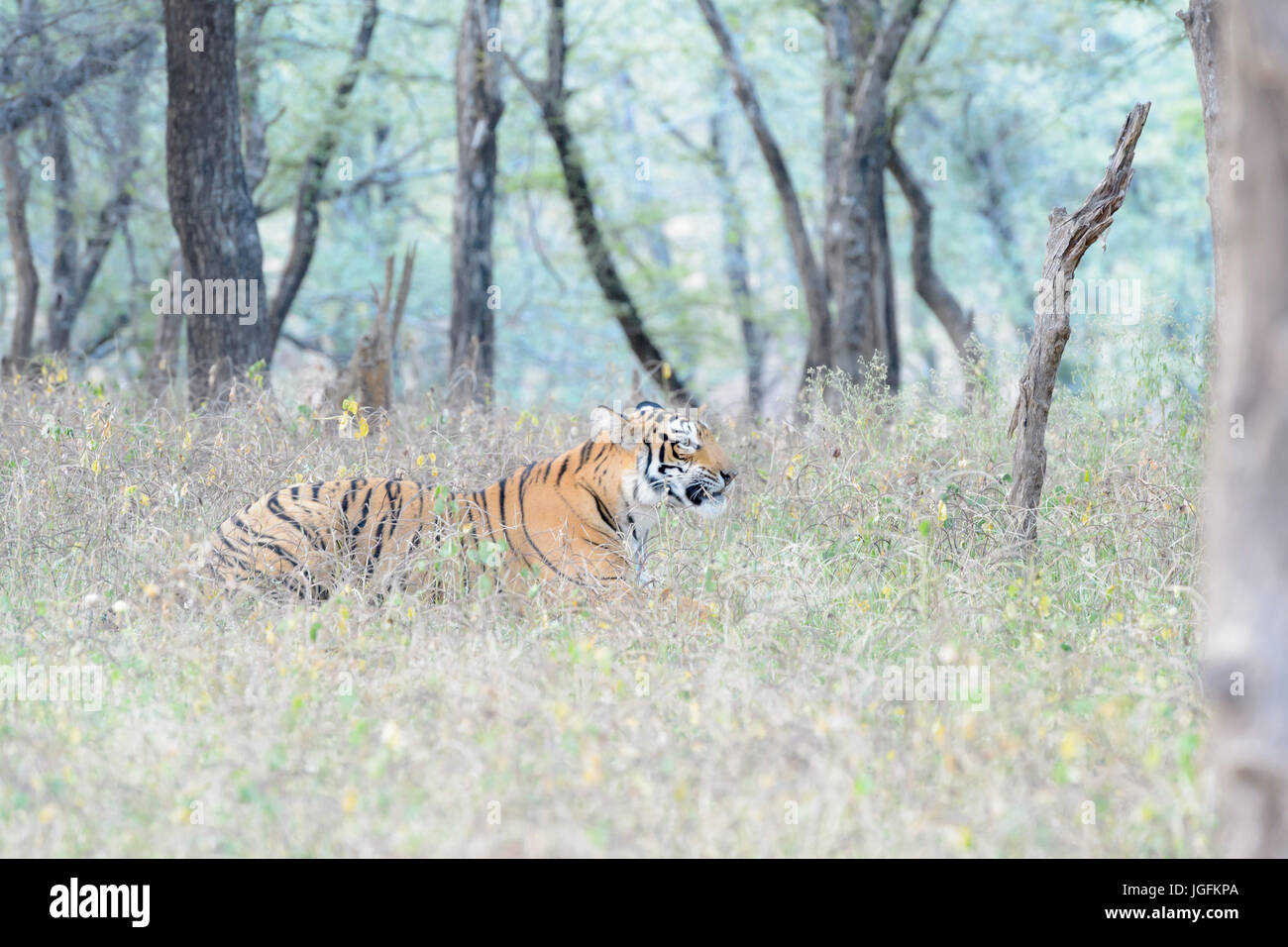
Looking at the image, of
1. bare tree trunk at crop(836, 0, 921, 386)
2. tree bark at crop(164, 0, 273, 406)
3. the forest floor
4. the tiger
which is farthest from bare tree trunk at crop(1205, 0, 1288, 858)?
bare tree trunk at crop(836, 0, 921, 386)

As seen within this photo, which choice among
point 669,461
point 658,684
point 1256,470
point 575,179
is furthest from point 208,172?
point 1256,470

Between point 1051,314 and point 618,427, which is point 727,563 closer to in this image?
point 618,427

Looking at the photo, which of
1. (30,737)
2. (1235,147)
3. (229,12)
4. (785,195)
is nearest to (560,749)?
(30,737)

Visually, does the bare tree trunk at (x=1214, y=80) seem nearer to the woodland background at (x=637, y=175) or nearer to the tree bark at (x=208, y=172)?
the tree bark at (x=208, y=172)

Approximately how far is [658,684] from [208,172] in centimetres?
693

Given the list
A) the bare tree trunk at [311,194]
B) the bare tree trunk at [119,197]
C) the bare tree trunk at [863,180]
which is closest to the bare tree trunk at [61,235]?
the bare tree trunk at [119,197]

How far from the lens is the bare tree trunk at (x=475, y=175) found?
12148mm

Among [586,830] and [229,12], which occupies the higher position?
[229,12]

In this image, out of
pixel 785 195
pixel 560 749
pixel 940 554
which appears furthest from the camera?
pixel 785 195

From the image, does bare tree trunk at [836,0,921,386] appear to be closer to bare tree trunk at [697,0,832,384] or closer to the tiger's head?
bare tree trunk at [697,0,832,384]

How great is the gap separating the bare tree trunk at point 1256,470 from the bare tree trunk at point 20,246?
13.6m
